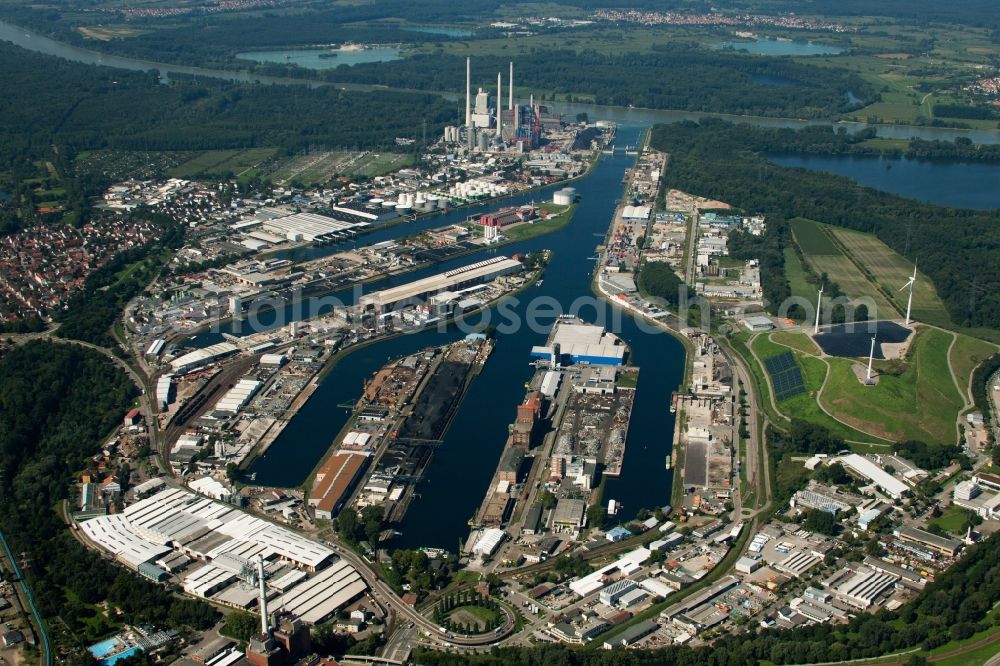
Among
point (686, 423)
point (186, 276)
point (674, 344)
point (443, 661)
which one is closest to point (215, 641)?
point (443, 661)

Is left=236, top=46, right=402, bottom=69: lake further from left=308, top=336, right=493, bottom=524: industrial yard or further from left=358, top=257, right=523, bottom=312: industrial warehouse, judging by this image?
left=308, top=336, right=493, bottom=524: industrial yard

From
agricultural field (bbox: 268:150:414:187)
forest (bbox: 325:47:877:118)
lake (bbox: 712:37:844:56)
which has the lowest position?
agricultural field (bbox: 268:150:414:187)

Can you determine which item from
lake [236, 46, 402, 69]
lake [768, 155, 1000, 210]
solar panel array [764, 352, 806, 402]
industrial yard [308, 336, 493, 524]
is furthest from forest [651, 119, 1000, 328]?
lake [236, 46, 402, 69]

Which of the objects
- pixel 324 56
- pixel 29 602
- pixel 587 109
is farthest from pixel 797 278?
pixel 324 56

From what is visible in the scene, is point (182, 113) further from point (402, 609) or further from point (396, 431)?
point (402, 609)

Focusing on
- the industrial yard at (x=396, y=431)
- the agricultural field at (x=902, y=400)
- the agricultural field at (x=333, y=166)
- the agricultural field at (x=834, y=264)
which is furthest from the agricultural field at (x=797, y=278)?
the agricultural field at (x=333, y=166)
